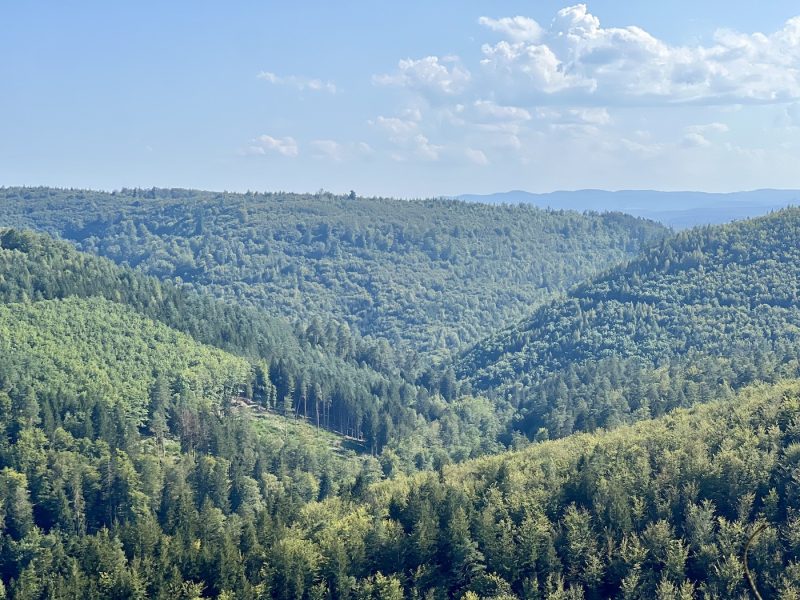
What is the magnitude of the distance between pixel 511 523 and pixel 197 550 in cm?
2840

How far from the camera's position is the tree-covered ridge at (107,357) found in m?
139

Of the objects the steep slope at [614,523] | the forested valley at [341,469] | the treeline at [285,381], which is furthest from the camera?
the treeline at [285,381]

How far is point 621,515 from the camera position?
3088 inches

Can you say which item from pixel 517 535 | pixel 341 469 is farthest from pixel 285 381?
pixel 517 535

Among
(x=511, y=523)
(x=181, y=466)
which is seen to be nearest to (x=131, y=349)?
(x=181, y=466)

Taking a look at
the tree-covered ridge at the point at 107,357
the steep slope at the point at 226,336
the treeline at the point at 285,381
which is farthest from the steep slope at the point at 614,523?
the steep slope at the point at 226,336

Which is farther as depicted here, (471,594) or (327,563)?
(327,563)

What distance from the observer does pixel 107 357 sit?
152875 mm

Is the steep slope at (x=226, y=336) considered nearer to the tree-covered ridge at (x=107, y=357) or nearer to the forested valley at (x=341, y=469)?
the forested valley at (x=341, y=469)

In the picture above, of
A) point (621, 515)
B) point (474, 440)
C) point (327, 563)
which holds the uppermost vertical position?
point (621, 515)

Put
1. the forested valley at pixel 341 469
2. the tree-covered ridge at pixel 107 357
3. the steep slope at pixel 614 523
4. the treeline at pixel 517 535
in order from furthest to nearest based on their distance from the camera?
the tree-covered ridge at pixel 107 357 → the forested valley at pixel 341 469 → the treeline at pixel 517 535 → the steep slope at pixel 614 523

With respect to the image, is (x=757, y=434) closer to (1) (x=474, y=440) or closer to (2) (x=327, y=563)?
(2) (x=327, y=563)

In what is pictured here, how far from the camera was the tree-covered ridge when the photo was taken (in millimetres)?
139250

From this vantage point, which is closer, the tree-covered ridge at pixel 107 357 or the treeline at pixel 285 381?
the tree-covered ridge at pixel 107 357
